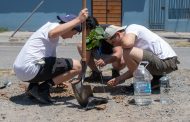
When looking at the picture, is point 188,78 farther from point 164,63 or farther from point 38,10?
point 38,10

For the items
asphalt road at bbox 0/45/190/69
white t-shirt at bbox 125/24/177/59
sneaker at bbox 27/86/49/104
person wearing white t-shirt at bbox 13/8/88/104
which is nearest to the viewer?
person wearing white t-shirt at bbox 13/8/88/104

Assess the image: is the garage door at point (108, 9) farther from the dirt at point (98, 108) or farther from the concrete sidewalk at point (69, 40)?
the dirt at point (98, 108)

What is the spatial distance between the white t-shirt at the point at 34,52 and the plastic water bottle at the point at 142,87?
48.3 inches

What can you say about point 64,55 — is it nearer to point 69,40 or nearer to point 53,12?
point 69,40

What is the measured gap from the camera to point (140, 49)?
7.35 metres

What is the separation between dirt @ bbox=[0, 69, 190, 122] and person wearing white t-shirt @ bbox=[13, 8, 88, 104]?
25 centimetres

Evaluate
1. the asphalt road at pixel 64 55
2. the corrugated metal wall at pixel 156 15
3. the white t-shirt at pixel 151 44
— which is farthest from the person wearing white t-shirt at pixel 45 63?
the corrugated metal wall at pixel 156 15

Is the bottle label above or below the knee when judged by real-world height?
below

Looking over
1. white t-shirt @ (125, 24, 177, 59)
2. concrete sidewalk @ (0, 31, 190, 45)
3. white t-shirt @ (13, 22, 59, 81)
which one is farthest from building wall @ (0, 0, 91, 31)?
white t-shirt @ (13, 22, 59, 81)

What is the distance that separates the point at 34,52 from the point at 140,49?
153cm

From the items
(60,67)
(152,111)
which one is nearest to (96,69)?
(60,67)

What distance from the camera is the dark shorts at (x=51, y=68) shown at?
693 cm

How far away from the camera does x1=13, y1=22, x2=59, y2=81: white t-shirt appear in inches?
271

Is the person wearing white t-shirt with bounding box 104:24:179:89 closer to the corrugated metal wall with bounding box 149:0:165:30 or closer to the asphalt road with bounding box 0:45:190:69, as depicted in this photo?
the asphalt road with bounding box 0:45:190:69
